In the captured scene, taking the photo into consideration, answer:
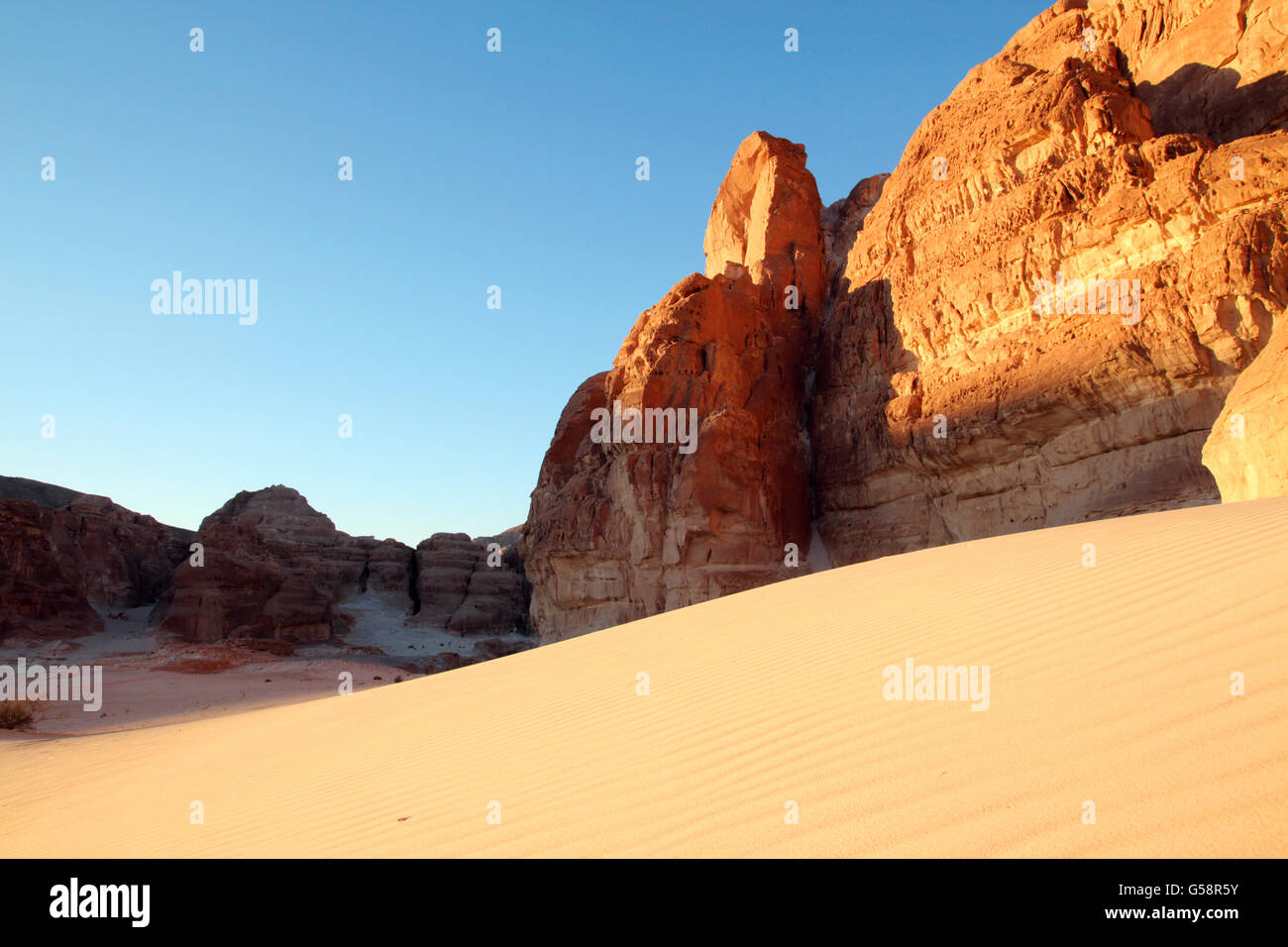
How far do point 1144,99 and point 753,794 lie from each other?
24357 mm

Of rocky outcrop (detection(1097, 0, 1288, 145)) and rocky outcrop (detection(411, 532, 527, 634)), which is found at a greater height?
rocky outcrop (detection(1097, 0, 1288, 145))

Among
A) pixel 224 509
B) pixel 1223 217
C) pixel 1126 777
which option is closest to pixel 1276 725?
pixel 1126 777

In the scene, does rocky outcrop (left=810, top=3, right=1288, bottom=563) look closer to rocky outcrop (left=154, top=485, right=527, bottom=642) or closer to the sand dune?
the sand dune

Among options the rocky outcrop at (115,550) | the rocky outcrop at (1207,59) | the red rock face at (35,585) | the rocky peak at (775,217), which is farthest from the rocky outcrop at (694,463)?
the rocky outcrop at (115,550)

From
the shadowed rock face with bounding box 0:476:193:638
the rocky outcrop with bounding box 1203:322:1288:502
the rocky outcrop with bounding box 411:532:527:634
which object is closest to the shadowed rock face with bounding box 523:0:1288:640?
the rocky outcrop with bounding box 1203:322:1288:502

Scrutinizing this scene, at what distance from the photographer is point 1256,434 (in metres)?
8.18

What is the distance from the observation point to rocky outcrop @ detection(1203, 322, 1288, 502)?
25.6ft

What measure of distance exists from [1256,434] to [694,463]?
15.3 meters

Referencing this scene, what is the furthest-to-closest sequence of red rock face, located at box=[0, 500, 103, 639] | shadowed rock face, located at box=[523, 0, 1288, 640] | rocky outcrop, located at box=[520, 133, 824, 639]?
1. red rock face, located at box=[0, 500, 103, 639]
2. rocky outcrop, located at box=[520, 133, 824, 639]
3. shadowed rock face, located at box=[523, 0, 1288, 640]

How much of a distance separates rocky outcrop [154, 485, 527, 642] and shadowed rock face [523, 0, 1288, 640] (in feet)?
38.7

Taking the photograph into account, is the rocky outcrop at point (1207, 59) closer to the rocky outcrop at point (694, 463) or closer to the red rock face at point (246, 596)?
the rocky outcrop at point (694, 463)
